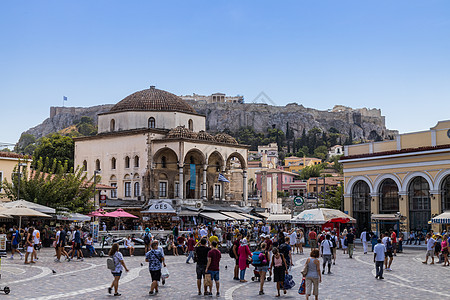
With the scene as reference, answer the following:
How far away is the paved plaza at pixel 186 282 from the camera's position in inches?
621

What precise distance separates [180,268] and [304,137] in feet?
587

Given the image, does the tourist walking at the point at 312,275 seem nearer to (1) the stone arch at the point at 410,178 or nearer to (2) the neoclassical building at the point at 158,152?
(1) the stone arch at the point at 410,178

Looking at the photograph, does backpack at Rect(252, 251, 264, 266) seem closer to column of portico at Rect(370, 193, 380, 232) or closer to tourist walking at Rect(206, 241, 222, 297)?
tourist walking at Rect(206, 241, 222, 297)

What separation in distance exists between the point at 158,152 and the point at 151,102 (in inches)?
256

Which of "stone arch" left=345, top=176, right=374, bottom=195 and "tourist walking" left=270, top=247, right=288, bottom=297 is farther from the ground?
"stone arch" left=345, top=176, right=374, bottom=195

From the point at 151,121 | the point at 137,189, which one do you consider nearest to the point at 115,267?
the point at 137,189

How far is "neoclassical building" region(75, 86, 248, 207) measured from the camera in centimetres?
5356

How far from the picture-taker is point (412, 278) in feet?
65.5

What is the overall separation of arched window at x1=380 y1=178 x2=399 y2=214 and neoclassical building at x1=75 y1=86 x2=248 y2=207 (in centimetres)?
1519

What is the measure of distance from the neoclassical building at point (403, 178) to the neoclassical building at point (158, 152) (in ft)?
44.0

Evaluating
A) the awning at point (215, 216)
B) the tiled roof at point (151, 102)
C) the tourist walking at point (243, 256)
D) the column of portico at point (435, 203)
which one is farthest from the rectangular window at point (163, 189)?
the tourist walking at point (243, 256)

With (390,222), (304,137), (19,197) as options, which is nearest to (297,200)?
(390,222)

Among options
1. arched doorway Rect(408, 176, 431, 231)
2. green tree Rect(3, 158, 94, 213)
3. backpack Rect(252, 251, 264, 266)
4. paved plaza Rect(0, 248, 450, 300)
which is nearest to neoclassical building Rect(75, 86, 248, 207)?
green tree Rect(3, 158, 94, 213)

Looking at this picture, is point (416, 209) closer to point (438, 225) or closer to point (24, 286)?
point (438, 225)
